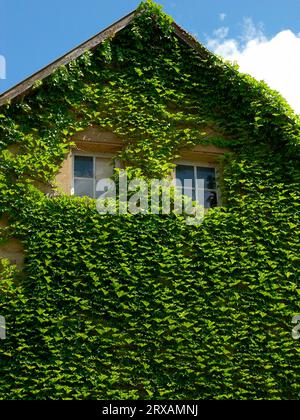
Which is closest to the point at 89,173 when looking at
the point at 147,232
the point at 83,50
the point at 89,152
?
the point at 89,152

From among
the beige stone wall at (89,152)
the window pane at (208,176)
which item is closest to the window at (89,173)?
the beige stone wall at (89,152)

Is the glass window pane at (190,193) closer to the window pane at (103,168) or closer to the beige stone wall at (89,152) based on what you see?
the beige stone wall at (89,152)

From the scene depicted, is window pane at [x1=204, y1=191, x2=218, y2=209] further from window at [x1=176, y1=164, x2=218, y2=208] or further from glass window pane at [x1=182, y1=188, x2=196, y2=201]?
glass window pane at [x1=182, y1=188, x2=196, y2=201]

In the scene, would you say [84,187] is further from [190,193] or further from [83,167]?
[190,193]

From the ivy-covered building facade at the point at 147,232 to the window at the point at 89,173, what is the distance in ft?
0.08

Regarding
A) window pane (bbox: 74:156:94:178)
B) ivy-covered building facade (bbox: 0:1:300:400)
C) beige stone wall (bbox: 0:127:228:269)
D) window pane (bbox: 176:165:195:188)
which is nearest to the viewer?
ivy-covered building facade (bbox: 0:1:300:400)

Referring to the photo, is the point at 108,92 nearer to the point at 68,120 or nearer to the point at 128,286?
the point at 68,120

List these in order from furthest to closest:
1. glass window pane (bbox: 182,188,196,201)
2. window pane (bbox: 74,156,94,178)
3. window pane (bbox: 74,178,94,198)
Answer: glass window pane (bbox: 182,188,196,201) → window pane (bbox: 74,156,94,178) → window pane (bbox: 74,178,94,198)

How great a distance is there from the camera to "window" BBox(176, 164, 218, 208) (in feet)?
34.4

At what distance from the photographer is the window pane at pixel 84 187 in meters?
10.1

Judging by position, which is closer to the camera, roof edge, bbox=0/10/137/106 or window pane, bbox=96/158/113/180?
roof edge, bbox=0/10/137/106

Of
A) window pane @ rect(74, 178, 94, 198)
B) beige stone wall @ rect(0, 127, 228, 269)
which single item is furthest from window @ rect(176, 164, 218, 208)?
window pane @ rect(74, 178, 94, 198)
